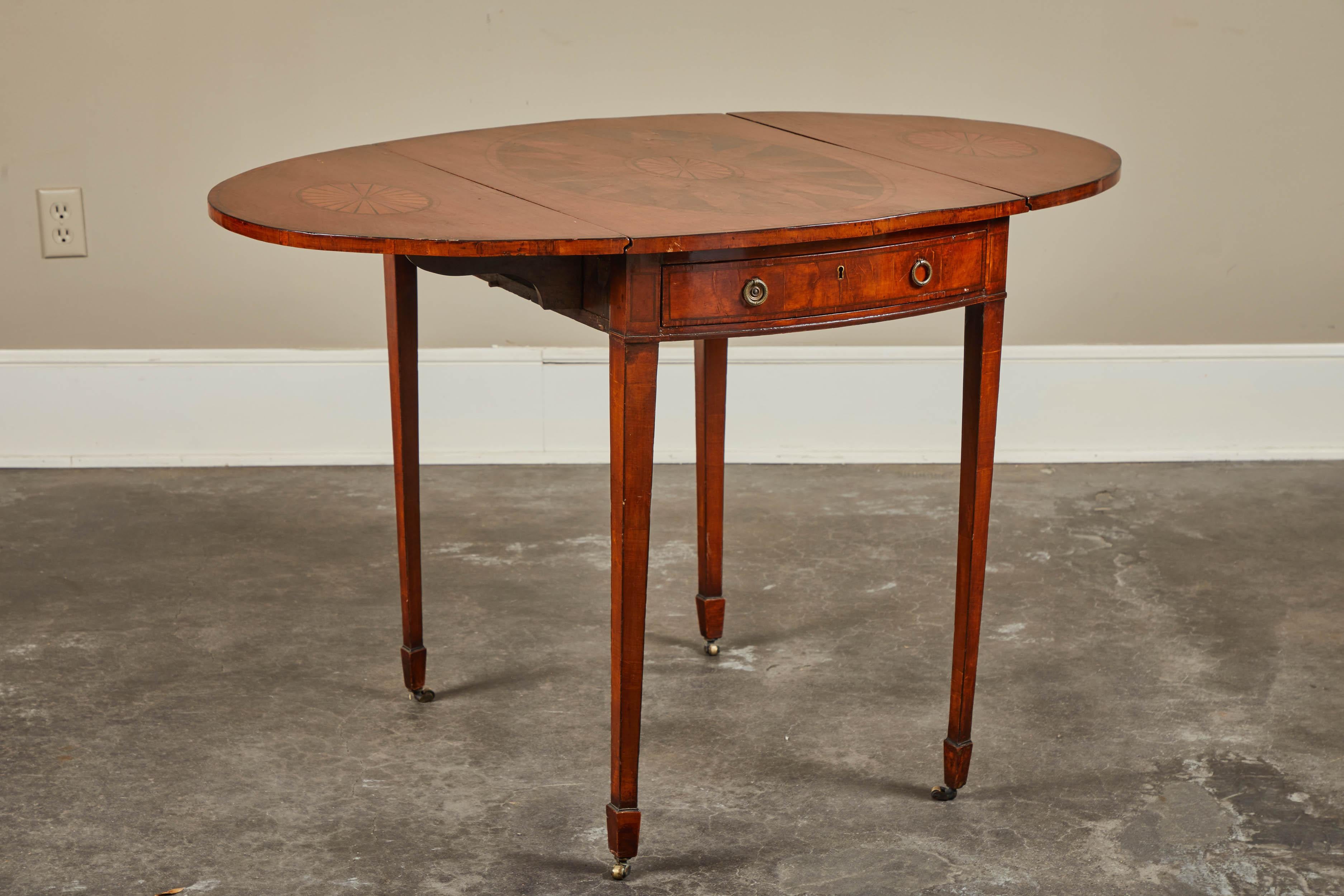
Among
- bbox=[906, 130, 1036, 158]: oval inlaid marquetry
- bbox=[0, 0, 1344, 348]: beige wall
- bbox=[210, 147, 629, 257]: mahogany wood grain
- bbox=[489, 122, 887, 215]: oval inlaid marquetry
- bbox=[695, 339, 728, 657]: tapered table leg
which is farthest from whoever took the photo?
bbox=[0, 0, 1344, 348]: beige wall

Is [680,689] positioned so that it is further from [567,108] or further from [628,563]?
[567,108]

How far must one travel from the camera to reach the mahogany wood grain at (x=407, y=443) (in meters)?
2.00

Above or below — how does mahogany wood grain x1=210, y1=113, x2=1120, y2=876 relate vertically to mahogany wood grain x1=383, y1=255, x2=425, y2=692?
above

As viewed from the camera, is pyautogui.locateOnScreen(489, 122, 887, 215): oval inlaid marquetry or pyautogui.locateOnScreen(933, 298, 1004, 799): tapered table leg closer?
pyautogui.locateOnScreen(489, 122, 887, 215): oval inlaid marquetry

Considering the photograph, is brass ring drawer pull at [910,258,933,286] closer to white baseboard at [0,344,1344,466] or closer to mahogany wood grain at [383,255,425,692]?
mahogany wood grain at [383,255,425,692]

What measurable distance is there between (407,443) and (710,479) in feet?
1.67

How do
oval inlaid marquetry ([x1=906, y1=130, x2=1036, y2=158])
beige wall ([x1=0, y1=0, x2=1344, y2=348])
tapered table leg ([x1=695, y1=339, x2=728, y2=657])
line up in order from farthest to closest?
beige wall ([x1=0, y1=0, x2=1344, y2=348]) → tapered table leg ([x1=695, y1=339, x2=728, y2=657]) → oval inlaid marquetry ([x1=906, y1=130, x2=1036, y2=158])

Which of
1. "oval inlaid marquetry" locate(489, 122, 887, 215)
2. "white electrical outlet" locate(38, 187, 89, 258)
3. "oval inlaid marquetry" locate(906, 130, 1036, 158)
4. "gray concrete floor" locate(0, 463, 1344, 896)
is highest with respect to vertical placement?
"oval inlaid marquetry" locate(906, 130, 1036, 158)

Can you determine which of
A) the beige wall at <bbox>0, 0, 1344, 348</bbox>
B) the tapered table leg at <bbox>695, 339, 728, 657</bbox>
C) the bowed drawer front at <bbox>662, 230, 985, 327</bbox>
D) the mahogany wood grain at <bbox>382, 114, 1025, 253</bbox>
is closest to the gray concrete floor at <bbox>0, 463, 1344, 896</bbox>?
the tapered table leg at <bbox>695, 339, 728, 657</bbox>

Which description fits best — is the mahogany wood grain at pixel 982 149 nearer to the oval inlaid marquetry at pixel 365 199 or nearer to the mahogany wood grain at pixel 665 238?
the mahogany wood grain at pixel 665 238

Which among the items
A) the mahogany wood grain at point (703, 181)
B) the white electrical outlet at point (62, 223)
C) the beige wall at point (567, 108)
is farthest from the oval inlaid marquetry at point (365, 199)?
the white electrical outlet at point (62, 223)

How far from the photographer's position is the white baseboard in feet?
10.7

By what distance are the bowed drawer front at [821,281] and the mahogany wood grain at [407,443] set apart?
0.52 metres

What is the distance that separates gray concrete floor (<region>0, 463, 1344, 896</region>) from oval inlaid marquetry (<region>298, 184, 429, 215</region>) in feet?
2.62
